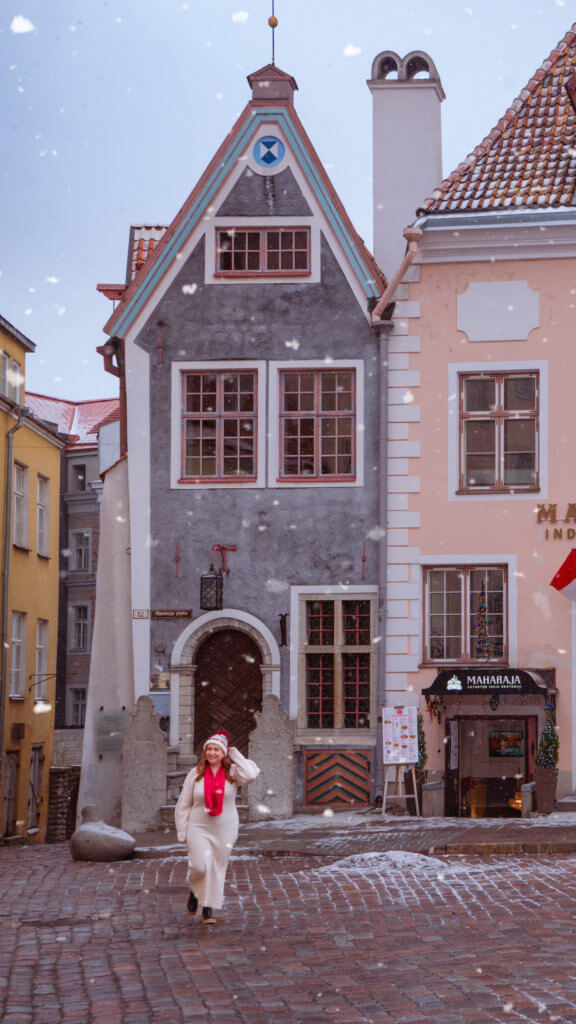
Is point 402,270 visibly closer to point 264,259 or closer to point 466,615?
point 264,259

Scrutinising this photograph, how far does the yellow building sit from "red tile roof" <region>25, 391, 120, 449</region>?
1293cm

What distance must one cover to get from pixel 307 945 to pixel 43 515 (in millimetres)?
28766

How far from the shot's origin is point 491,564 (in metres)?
21.1

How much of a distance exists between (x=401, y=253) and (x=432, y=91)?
283cm

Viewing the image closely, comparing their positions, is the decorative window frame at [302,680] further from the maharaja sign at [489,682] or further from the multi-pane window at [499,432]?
the multi-pane window at [499,432]

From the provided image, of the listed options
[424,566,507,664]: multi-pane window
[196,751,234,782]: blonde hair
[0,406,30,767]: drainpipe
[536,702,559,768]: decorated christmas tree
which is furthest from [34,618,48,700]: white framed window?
[196,751,234,782]: blonde hair

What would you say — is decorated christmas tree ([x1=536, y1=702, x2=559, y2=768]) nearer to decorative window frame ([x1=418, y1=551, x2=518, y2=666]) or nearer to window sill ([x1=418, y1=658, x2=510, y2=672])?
window sill ([x1=418, y1=658, x2=510, y2=672])

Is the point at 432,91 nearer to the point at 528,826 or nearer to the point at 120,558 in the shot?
the point at 120,558

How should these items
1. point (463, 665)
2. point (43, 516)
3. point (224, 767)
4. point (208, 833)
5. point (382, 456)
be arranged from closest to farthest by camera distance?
1. point (208, 833)
2. point (224, 767)
3. point (463, 665)
4. point (382, 456)
5. point (43, 516)

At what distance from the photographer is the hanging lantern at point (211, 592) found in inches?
843

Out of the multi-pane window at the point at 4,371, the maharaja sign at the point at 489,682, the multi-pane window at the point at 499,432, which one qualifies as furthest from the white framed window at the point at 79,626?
the maharaja sign at the point at 489,682

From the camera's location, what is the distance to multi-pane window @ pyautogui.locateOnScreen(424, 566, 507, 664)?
2106 cm

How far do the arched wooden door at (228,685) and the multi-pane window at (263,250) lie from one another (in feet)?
17.0

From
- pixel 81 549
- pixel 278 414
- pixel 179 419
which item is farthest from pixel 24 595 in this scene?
pixel 81 549
